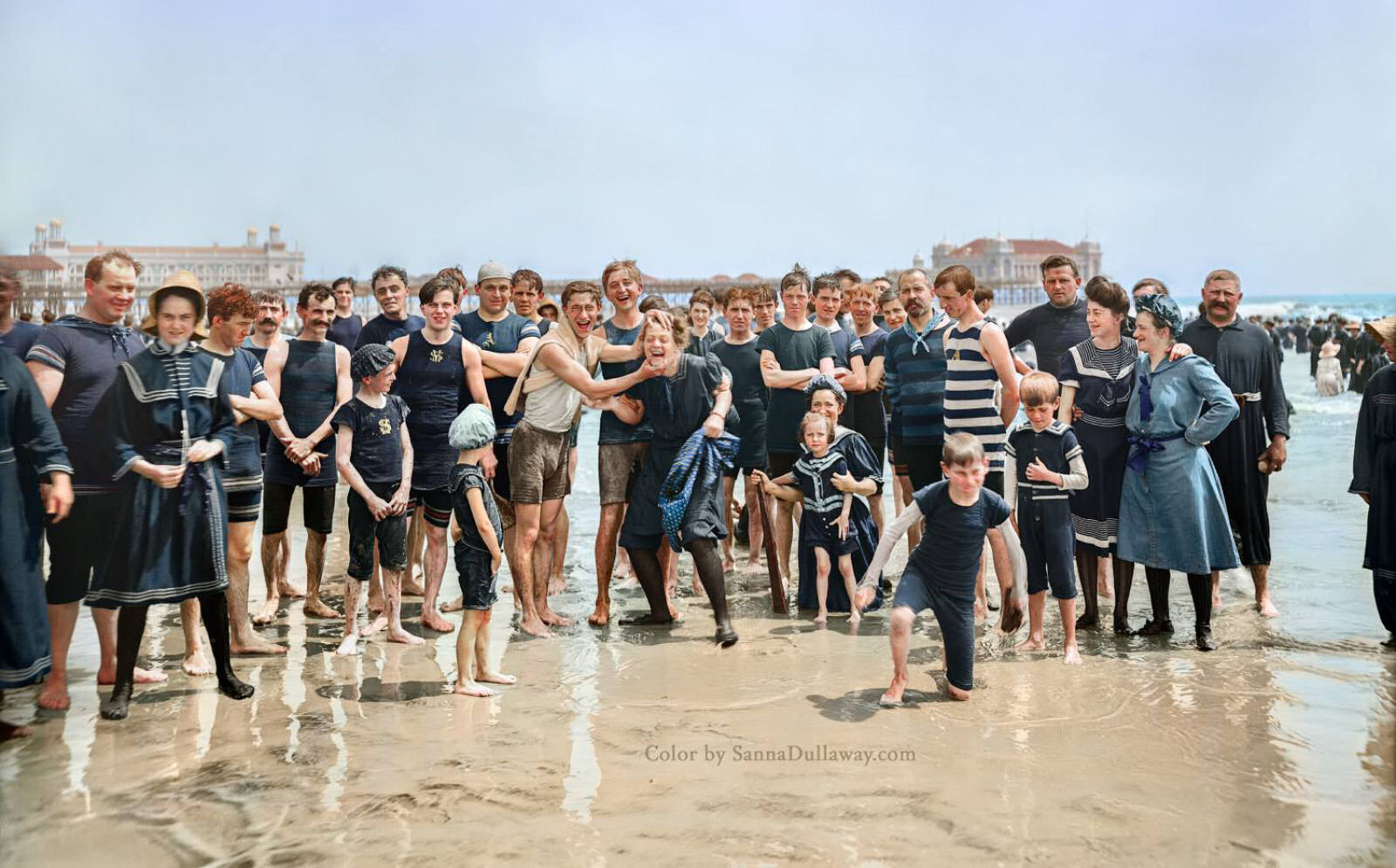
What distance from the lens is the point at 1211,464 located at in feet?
20.2

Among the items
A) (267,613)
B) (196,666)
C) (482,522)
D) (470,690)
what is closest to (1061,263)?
(482,522)

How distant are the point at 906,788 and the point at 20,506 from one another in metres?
3.83

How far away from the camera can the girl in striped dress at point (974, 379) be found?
652 centimetres

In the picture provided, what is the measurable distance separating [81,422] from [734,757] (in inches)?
135

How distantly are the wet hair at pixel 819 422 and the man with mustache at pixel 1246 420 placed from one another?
89.1 inches

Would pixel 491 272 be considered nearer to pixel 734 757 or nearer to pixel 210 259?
pixel 734 757

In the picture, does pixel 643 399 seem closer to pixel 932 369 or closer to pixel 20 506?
pixel 932 369

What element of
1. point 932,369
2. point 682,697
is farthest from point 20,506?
point 932,369

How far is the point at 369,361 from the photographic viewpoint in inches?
234

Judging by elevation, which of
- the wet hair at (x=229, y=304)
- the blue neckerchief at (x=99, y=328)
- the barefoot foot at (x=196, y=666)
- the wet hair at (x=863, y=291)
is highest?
the wet hair at (x=863, y=291)

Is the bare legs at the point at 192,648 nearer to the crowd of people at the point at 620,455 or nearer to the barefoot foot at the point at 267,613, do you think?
the crowd of people at the point at 620,455

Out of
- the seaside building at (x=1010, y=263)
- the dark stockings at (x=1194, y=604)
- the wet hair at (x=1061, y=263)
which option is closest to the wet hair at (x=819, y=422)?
the wet hair at (x=1061, y=263)

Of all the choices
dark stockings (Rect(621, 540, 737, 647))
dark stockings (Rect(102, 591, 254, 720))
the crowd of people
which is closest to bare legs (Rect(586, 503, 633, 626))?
the crowd of people

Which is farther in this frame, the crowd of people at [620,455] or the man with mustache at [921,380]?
the man with mustache at [921,380]
